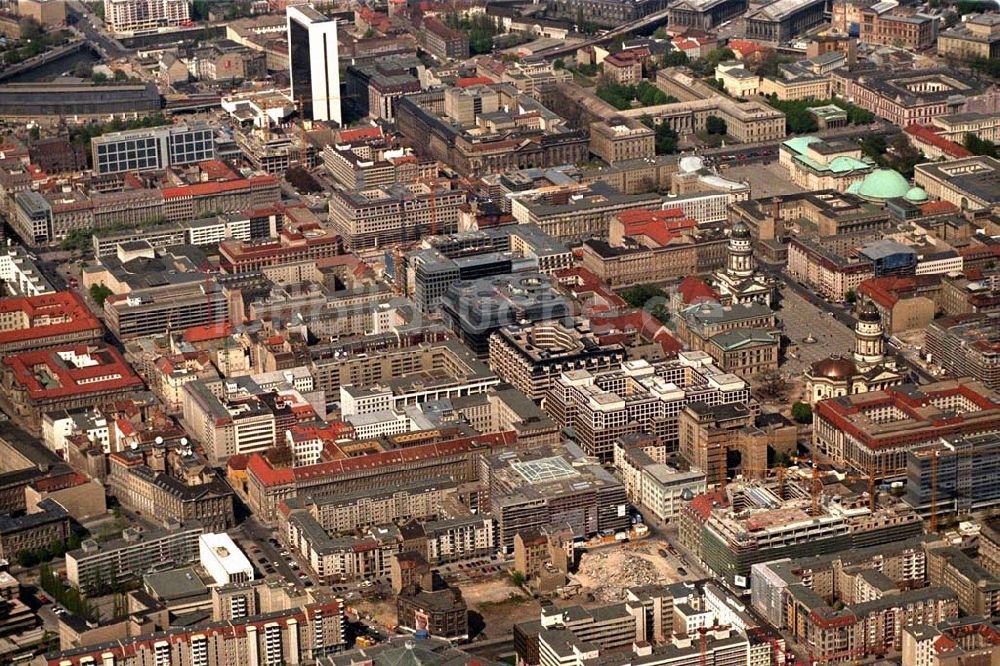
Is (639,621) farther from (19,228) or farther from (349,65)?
(349,65)

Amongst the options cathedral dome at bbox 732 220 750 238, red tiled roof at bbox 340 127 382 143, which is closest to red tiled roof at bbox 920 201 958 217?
cathedral dome at bbox 732 220 750 238

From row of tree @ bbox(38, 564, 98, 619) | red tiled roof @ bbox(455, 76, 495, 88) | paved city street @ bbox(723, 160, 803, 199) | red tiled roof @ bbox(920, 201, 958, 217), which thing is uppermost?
row of tree @ bbox(38, 564, 98, 619)

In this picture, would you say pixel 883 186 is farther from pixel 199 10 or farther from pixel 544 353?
pixel 199 10

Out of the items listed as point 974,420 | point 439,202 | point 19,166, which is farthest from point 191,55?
point 974,420

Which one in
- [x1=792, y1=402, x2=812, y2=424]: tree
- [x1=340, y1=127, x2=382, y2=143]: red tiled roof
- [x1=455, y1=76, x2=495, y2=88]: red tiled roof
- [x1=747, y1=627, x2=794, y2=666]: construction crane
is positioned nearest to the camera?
[x1=747, y1=627, x2=794, y2=666]: construction crane

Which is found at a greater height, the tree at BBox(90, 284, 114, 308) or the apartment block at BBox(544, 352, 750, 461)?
the apartment block at BBox(544, 352, 750, 461)

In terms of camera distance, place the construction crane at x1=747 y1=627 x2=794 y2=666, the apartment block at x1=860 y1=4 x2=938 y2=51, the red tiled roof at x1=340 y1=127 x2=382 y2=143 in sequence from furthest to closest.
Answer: the apartment block at x1=860 y1=4 x2=938 y2=51 < the red tiled roof at x1=340 y1=127 x2=382 y2=143 < the construction crane at x1=747 y1=627 x2=794 y2=666

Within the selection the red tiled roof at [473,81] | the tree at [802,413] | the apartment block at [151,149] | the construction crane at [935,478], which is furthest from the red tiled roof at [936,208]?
the apartment block at [151,149]

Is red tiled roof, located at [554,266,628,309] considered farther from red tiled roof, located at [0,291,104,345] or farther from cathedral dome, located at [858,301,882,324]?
red tiled roof, located at [0,291,104,345]

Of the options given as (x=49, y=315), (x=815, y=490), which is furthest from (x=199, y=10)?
(x=815, y=490)
